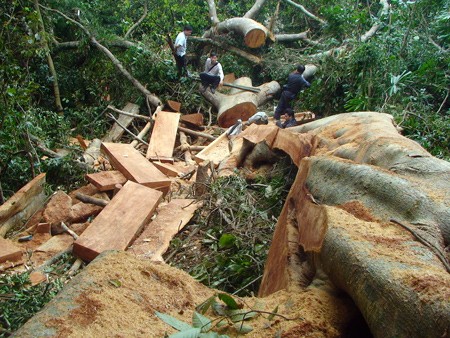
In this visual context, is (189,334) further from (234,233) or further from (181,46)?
(181,46)

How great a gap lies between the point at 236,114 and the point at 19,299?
7926mm

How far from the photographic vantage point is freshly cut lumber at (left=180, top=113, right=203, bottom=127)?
10836 mm

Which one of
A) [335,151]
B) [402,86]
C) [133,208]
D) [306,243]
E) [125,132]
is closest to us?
[306,243]

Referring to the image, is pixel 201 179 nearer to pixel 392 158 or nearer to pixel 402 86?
pixel 392 158

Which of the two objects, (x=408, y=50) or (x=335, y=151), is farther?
(x=408, y=50)

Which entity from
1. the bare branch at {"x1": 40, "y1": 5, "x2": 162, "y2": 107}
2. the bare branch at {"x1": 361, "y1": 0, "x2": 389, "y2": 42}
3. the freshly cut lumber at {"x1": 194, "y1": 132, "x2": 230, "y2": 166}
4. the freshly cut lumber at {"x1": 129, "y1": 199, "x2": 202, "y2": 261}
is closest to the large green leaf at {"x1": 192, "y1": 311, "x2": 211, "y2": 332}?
the freshly cut lumber at {"x1": 129, "y1": 199, "x2": 202, "y2": 261}

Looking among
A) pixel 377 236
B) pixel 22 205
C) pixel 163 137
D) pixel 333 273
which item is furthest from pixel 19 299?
pixel 163 137

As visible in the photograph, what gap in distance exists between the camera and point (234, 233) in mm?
4832

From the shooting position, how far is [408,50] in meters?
9.88

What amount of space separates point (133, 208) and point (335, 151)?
8.65 feet

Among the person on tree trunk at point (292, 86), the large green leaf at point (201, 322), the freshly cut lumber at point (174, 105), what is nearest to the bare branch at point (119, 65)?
the freshly cut lumber at point (174, 105)

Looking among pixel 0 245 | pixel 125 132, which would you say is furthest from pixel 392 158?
pixel 125 132

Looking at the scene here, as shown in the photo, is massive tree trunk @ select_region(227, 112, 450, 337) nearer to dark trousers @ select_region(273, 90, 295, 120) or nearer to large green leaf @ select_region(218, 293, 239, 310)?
large green leaf @ select_region(218, 293, 239, 310)

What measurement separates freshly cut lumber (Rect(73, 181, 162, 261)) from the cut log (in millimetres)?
4947
